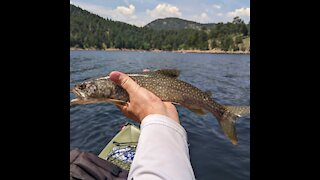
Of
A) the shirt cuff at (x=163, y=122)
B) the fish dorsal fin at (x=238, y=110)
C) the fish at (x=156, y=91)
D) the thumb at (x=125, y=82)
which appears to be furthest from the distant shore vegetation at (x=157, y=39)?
the shirt cuff at (x=163, y=122)

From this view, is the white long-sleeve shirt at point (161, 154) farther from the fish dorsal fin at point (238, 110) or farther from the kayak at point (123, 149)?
the kayak at point (123, 149)

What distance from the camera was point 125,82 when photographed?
9.05 ft

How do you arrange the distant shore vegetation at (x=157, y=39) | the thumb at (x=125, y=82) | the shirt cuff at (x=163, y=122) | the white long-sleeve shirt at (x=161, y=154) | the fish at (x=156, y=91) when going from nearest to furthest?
the white long-sleeve shirt at (x=161, y=154), the shirt cuff at (x=163, y=122), the thumb at (x=125, y=82), the fish at (x=156, y=91), the distant shore vegetation at (x=157, y=39)

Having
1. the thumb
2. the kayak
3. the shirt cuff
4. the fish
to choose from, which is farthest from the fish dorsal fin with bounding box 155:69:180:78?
the kayak

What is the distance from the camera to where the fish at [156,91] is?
2.98m

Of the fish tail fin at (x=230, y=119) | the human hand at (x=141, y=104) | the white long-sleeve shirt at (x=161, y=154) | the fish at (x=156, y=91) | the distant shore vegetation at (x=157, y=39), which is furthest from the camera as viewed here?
the distant shore vegetation at (x=157, y=39)

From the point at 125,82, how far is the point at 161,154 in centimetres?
130

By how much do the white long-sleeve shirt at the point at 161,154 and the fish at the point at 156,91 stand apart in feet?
3.27

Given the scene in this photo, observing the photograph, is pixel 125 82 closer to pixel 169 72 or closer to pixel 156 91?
pixel 156 91
